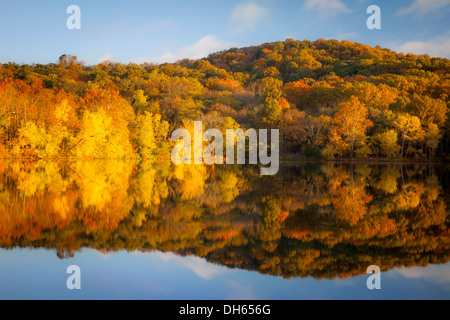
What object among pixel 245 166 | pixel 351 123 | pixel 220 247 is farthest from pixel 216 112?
pixel 220 247

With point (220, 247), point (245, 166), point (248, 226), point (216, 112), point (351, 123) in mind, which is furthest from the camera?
point (216, 112)

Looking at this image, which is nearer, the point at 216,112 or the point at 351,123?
the point at 351,123

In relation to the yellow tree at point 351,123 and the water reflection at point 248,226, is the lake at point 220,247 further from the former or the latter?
the yellow tree at point 351,123

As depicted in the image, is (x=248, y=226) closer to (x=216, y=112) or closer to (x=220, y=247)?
(x=220, y=247)

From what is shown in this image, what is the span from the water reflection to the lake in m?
0.03

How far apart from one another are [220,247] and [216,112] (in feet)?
154

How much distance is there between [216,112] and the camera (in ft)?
178

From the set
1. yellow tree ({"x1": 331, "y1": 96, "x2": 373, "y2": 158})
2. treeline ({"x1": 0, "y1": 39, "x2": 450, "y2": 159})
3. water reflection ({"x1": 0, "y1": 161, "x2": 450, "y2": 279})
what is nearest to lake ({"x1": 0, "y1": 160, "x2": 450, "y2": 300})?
water reflection ({"x1": 0, "y1": 161, "x2": 450, "y2": 279})

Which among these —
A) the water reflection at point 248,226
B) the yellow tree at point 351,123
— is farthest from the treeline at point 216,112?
the water reflection at point 248,226

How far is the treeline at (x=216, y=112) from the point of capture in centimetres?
4216

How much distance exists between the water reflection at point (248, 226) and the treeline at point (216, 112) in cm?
2902
